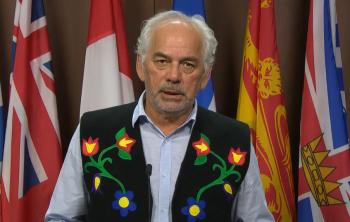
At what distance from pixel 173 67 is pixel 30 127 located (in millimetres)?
1095

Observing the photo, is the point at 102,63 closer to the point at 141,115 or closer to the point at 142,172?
the point at 141,115

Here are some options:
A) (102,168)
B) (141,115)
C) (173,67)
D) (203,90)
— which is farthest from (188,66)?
(203,90)

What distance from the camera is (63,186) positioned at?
5.55 ft

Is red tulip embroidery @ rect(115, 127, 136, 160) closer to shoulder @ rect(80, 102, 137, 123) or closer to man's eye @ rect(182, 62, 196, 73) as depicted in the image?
shoulder @ rect(80, 102, 137, 123)

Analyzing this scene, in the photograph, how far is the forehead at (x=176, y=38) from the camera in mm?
1684

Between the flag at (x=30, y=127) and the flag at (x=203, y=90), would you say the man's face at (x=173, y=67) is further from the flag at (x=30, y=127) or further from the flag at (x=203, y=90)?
the flag at (x=30, y=127)

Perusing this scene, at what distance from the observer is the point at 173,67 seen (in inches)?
66.1

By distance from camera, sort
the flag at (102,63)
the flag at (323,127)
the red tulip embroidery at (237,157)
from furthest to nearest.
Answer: the flag at (102,63), the flag at (323,127), the red tulip embroidery at (237,157)

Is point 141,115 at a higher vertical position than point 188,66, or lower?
lower

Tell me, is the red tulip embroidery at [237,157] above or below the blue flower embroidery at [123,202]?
above

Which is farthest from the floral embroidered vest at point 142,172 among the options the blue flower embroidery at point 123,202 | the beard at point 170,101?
the beard at point 170,101

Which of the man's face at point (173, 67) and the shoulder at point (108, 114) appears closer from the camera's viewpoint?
the man's face at point (173, 67)

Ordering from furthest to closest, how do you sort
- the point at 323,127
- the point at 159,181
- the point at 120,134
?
1. the point at 323,127
2. the point at 120,134
3. the point at 159,181

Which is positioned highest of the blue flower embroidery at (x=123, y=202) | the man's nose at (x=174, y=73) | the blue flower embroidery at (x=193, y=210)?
the man's nose at (x=174, y=73)
